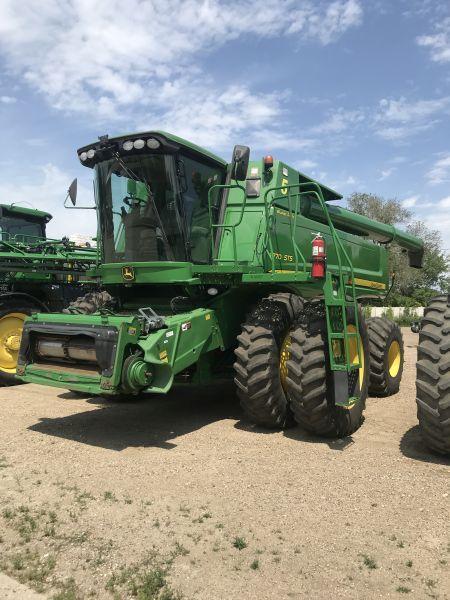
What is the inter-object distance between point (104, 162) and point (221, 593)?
4670 mm

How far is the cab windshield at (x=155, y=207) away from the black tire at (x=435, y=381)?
8.55ft

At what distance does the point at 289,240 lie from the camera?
267 inches

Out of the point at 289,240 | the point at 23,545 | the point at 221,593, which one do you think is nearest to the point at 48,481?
the point at 23,545

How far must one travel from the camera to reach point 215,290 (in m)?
5.88

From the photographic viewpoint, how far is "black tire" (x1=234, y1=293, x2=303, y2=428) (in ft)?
17.4

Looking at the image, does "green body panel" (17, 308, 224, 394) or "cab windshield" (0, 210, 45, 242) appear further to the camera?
"cab windshield" (0, 210, 45, 242)

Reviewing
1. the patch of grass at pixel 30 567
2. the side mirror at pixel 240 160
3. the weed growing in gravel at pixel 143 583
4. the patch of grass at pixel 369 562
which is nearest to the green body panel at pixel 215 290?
the side mirror at pixel 240 160

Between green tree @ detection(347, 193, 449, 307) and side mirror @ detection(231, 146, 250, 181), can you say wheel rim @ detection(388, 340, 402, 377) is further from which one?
green tree @ detection(347, 193, 449, 307)

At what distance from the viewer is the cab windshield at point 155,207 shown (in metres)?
5.69

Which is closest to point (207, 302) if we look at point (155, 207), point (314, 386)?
point (155, 207)

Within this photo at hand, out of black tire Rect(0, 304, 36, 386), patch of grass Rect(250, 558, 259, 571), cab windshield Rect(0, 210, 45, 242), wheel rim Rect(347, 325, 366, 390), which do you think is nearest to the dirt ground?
patch of grass Rect(250, 558, 259, 571)

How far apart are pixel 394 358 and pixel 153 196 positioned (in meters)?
4.58

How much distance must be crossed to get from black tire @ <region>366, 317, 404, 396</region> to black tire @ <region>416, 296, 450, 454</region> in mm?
2937

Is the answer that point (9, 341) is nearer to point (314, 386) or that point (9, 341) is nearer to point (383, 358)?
point (314, 386)
